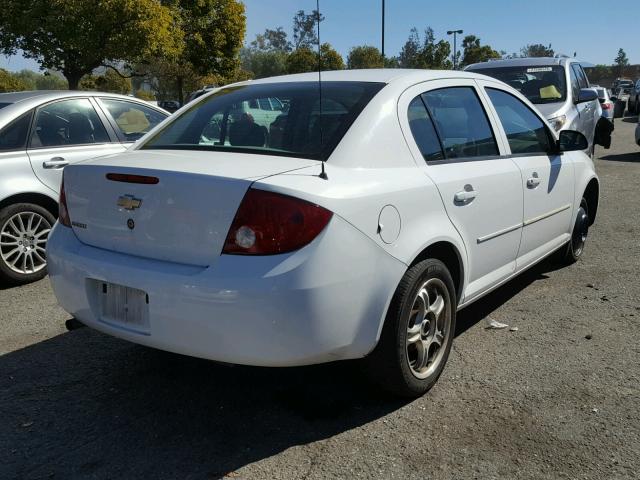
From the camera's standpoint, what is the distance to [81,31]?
81.3 feet

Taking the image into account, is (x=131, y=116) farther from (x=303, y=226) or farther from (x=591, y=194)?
(x=591, y=194)

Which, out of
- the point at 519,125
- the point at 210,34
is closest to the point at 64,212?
the point at 519,125

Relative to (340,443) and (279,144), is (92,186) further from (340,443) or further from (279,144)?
(340,443)

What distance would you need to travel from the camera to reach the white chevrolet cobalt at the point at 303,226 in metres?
2.52

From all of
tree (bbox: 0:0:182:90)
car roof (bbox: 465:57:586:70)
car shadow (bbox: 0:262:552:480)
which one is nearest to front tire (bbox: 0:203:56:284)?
car shadow (bbox: 0:262:552:480)

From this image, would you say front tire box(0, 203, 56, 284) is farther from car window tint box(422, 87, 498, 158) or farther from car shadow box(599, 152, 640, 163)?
car shadow box(599, 152, 640, 163)

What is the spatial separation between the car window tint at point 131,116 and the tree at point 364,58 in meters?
49.5

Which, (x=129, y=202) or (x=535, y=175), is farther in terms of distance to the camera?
(x=535, y=175)

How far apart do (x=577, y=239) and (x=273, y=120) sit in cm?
341

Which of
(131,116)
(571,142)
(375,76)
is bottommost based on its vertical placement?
(571,142)

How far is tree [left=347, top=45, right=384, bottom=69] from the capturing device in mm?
55556

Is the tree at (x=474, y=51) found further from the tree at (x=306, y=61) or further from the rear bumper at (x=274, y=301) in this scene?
the rear bumper at (x=274, y=301)

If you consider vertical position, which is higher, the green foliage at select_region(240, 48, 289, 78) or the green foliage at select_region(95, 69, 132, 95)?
the green foliage at select_region(240, 48, 289, 78)

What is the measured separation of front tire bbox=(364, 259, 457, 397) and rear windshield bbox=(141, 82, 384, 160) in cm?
77
